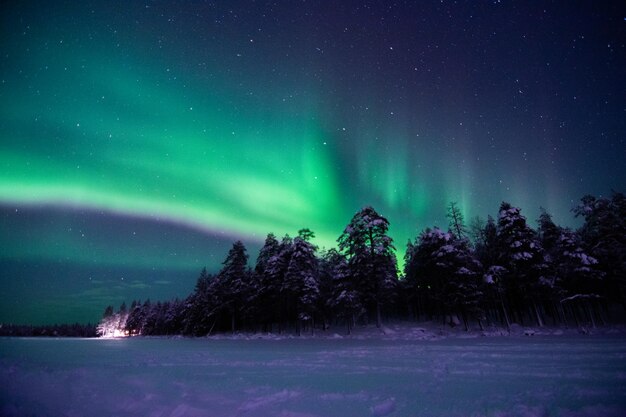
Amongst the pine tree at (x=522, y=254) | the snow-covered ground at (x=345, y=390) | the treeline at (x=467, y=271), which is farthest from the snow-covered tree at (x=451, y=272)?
the snow-covered ground at (x=345, y=390)

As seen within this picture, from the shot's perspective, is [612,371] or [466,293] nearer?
[612,371]

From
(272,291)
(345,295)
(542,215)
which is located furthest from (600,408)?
(542,215)

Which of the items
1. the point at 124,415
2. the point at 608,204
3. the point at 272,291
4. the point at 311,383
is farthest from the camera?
the point at 272,291

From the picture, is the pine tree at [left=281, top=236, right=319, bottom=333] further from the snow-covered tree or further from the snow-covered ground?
the snow-covered ground

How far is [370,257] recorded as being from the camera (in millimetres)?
32906

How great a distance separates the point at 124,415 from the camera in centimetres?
524

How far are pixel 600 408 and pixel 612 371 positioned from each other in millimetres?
4404

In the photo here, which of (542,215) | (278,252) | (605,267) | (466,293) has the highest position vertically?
(542,215)

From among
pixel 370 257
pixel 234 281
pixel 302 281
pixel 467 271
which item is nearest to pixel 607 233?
pixel 467 271

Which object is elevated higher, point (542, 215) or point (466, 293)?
point (542, 215)

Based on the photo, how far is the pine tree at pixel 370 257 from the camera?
3256cm

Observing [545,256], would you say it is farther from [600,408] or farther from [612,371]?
[600,408]

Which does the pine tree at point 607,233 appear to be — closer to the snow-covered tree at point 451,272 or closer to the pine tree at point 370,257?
the snow-covered tree at point 451,272

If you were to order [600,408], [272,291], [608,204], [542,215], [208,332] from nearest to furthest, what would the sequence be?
[600,408] < [608,204] < [542,215] < [272,291] < [208,332]
